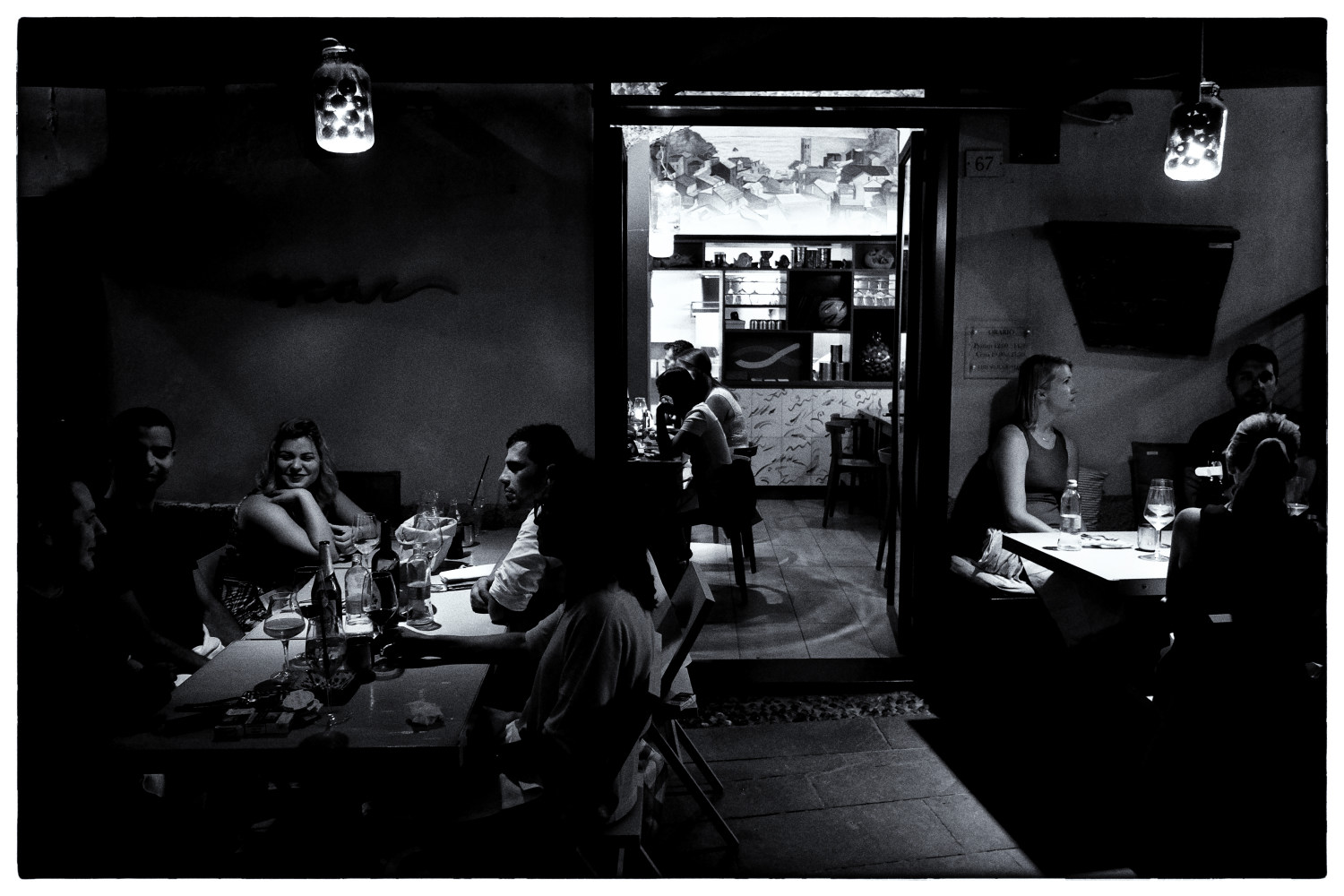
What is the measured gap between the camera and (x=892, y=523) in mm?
5160

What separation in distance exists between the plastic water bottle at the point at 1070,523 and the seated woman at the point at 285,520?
2703mm

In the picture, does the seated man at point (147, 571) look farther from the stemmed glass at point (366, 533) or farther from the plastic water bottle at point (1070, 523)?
the plastic water bottle at point (1070, 523)

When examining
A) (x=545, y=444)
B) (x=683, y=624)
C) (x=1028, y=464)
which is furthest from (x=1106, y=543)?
(x=545, y=444)

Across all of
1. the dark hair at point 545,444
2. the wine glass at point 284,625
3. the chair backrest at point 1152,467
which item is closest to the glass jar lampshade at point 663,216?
the dark hair at point 545,444

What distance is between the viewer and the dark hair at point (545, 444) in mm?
3385

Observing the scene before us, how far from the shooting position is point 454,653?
2307 millimetres

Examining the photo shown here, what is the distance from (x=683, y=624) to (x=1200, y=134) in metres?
2.41

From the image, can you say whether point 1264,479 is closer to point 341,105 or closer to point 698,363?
point 341,105

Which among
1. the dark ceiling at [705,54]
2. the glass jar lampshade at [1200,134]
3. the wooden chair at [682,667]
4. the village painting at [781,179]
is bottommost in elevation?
the wooden chair at [682,667]

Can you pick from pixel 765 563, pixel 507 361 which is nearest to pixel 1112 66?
pixel 507 361

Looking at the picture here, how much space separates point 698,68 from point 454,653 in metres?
2.50

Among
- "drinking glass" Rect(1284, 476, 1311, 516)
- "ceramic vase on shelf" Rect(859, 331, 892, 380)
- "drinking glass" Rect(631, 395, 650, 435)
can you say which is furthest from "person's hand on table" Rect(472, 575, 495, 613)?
"ceramic vase on shelf" Rect(859, 331, 892, 380)

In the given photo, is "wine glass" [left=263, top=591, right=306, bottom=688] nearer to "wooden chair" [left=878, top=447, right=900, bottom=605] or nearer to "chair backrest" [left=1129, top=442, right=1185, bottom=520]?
"wooden chair" [left=878, top=447, right=900, bottom=605]

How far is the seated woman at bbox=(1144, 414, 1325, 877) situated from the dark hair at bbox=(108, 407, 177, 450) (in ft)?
12.4
